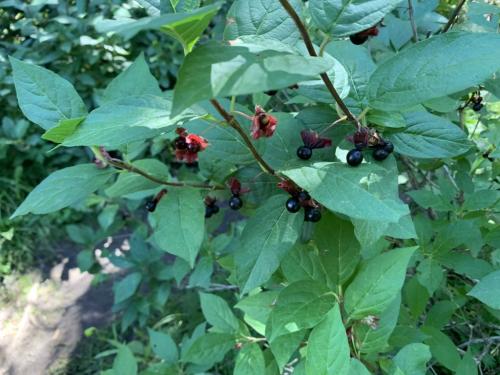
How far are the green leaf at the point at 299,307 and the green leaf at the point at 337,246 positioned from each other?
0.05 metres

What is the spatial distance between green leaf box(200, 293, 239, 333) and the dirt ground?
1941mm

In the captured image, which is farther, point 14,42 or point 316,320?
point 14,42

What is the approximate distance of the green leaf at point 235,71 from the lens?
473 millimetres

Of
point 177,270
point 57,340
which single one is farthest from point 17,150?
point 177,270

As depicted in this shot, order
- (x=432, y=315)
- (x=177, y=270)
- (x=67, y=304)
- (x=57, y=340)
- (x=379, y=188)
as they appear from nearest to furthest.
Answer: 1. (x=379, y=188)
2. (x=432, y=315)
3. (x=177, y=270)
4. (x=57, y=340)
5. (x=67, y=304)

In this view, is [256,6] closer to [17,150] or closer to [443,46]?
[443,46]

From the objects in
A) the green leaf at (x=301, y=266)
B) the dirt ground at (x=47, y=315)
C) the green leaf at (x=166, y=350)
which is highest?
the green leaf at (x=301, y=266)

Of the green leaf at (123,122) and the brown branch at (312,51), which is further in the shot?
the green leaf at (123,122)

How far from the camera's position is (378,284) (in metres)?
0.92

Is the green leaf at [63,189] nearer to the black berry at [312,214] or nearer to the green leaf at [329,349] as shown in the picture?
the black berry at [312,214]

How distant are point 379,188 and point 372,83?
21 centimetres

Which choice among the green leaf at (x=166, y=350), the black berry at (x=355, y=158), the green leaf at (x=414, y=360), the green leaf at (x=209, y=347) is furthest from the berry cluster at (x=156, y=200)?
the green leaf at (x=166, y=350)

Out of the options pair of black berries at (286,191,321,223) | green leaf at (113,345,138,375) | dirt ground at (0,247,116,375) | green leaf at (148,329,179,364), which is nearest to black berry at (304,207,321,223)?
pair of black berries at (286,191,321,223)

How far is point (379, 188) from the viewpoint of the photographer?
0.71 m
